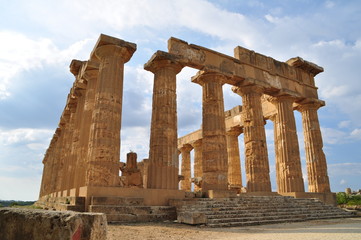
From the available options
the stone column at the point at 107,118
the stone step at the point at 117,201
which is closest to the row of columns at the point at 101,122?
the stone column at the point at 107,118

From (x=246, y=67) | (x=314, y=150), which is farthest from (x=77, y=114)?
(x=314, y=150)

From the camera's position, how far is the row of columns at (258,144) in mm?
15945

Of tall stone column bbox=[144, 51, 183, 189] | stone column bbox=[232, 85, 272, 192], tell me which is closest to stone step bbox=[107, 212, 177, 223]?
tall stone column bbox=[144, 51, 183, 189]

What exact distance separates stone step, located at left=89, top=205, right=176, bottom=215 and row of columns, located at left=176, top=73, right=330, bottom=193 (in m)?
3.69

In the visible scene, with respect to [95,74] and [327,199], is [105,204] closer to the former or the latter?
[95,74]

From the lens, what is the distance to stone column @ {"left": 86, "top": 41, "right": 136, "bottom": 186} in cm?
1197

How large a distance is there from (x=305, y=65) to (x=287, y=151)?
776 cm

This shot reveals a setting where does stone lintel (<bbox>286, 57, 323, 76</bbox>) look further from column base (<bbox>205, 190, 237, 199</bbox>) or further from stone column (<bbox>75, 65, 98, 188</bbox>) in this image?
stone column (<bbox>75, 65, 98, 188</bbox>)

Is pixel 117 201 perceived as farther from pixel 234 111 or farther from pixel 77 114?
pixel 234 111

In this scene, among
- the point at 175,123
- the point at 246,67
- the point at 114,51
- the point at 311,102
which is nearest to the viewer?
the point at 114,51

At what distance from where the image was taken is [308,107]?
Result: 22312mm

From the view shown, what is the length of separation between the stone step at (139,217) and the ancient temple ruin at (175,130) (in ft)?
0.65

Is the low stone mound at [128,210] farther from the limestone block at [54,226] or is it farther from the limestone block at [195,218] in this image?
the limestone block at [54,226]

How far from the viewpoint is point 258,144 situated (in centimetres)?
1816
